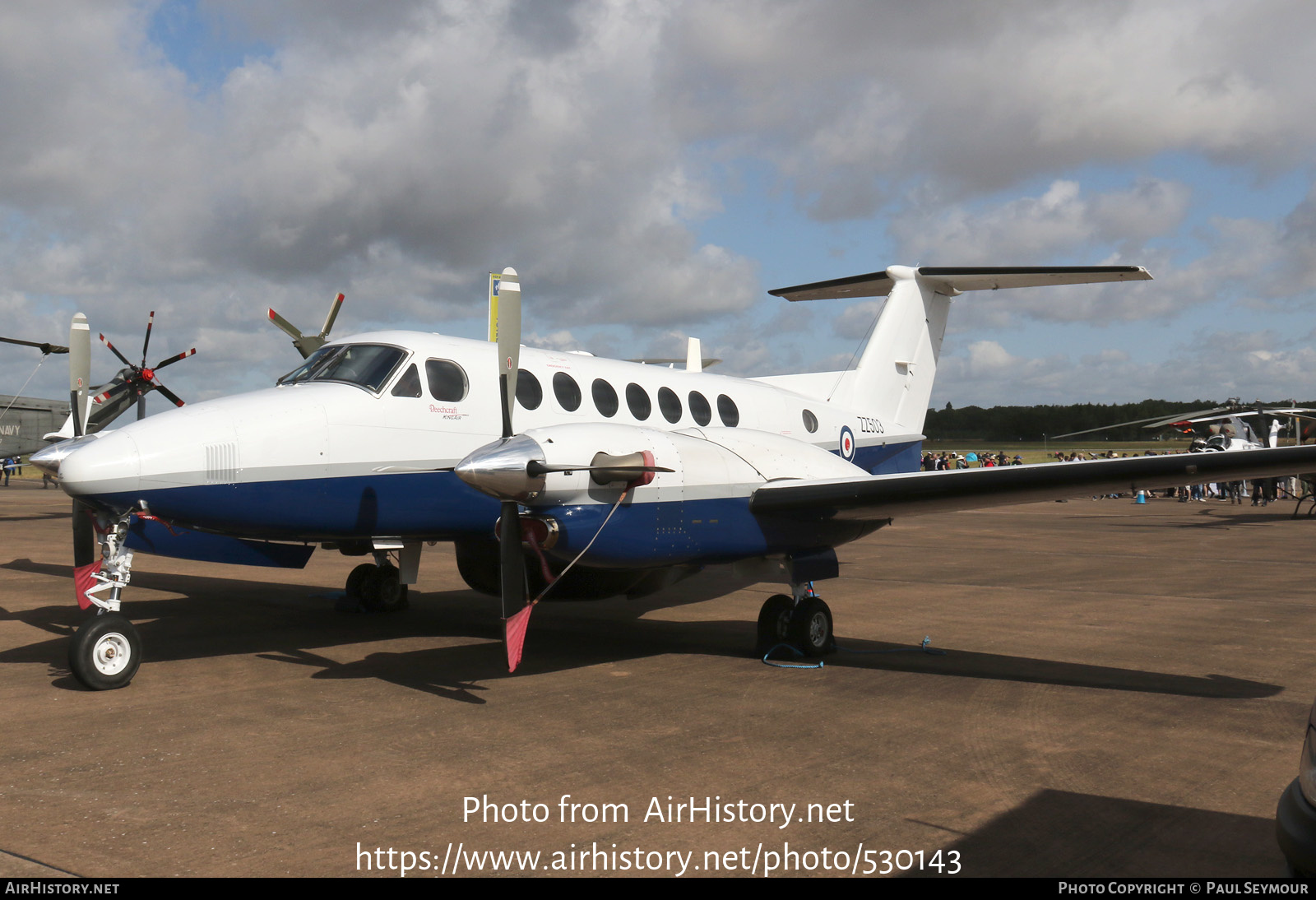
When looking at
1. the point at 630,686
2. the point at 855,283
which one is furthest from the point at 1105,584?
the point at 630,686

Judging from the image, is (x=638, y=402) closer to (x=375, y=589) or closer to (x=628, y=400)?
(x=628, y=400)

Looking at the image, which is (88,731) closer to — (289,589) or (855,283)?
(289,589)

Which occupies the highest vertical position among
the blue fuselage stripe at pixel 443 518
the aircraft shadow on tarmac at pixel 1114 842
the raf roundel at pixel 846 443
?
the raf roundel at pixel 846 443

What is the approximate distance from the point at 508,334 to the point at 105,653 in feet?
13.3

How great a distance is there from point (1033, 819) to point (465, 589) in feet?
34.1

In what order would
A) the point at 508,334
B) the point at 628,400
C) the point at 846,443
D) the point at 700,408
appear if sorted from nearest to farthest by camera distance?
the point at 508,334 → the point at 628,400 → the point at 700,408 → the point at 846,443

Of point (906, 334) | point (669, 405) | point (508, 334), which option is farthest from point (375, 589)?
point (906, 334)

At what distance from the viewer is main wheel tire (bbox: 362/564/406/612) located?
11.2 m

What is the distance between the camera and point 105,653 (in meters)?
7.14

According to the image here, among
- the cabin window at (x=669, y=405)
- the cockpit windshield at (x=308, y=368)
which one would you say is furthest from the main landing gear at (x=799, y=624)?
the cockpit windshield at (x=308, y=368)

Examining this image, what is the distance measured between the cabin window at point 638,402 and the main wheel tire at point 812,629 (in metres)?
2.73

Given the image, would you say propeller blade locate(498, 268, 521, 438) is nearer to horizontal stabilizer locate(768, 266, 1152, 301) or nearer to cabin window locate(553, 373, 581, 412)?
cabin window locate(553, 373, 581, 412)

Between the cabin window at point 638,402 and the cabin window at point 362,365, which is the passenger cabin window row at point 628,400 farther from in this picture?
the cabin window at point 362,365

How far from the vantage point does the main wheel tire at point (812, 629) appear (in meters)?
8.46
